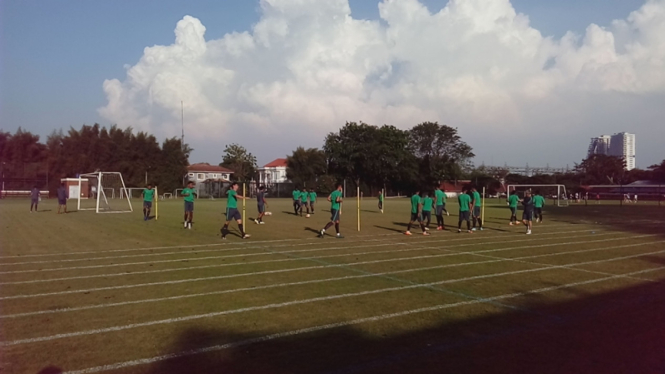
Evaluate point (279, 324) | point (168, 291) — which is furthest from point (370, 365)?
point (168, 291)

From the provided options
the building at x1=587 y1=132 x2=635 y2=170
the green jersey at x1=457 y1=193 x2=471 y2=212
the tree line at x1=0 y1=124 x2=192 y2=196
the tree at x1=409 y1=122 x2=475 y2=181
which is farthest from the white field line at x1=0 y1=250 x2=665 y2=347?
the building at x1=587 y1=132 x2=635 y2=170

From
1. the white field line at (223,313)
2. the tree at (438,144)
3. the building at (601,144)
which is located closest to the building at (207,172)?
the tree at (438,144)

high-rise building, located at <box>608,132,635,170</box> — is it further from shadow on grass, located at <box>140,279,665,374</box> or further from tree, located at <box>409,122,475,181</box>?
shadow on grass, located at <box>140,279,665,374</box>

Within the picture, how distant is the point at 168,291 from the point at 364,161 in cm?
7006

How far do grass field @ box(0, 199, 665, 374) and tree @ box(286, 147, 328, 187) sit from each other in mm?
64373

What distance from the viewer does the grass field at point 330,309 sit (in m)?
5.46

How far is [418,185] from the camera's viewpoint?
269 feet

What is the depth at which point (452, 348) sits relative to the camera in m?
5.84

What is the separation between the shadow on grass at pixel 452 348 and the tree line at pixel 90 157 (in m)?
66.7

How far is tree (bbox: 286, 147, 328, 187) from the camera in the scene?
7944cm

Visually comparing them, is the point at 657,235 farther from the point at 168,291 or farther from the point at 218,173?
the point at 218,173

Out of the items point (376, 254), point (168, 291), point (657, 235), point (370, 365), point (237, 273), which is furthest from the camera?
point (657, 235)

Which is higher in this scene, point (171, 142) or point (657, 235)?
point (171, 142)

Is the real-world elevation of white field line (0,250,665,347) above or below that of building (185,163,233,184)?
below
